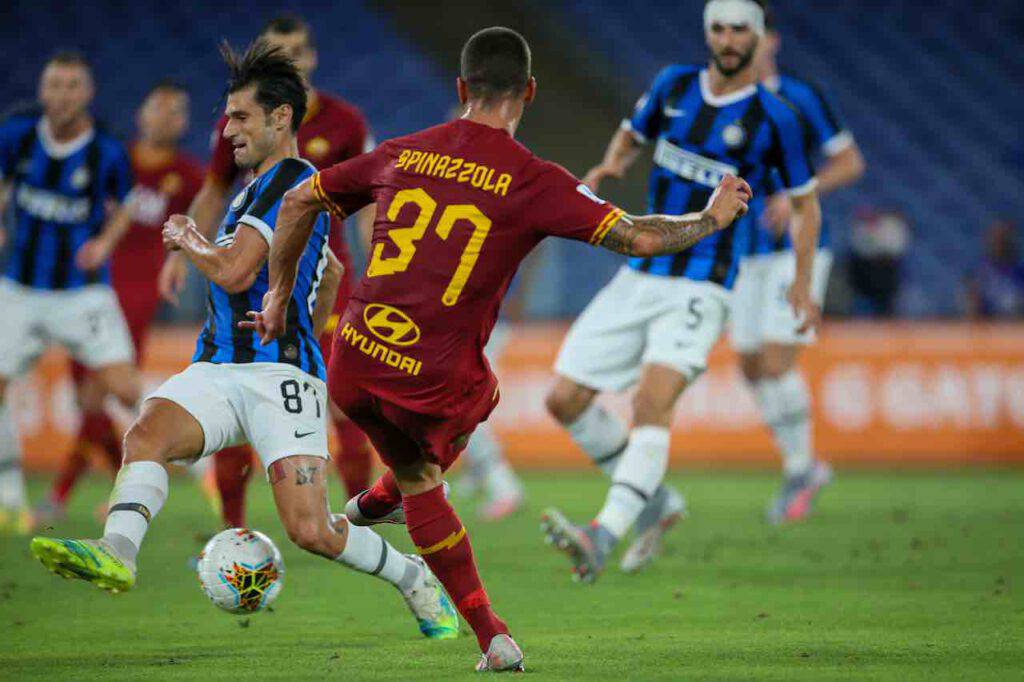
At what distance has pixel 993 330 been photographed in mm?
13688

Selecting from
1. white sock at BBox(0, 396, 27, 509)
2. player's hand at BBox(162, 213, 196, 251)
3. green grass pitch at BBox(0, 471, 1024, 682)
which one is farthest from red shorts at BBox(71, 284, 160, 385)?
player's hand at BBox(162, 213, 196, 251)

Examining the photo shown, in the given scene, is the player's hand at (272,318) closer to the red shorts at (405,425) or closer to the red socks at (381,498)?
the red shorts at (405,425)

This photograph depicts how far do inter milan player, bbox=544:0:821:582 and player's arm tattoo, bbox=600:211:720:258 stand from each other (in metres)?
2.47

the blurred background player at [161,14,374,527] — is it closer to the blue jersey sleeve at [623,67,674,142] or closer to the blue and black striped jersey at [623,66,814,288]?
the blue jersey sleeve at [623,67,674,142]

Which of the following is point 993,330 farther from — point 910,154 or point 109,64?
point 109,64

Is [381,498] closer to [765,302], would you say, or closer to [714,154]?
[714,154]

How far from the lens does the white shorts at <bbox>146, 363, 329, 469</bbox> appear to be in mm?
5152

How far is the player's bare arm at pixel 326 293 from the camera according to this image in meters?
5.51

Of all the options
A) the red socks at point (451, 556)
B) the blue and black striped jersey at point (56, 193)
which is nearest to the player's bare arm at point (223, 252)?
the red socks at point (451, 556)

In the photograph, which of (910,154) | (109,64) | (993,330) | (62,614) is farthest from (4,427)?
(910,154)

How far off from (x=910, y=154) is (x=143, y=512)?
1512 centimetres

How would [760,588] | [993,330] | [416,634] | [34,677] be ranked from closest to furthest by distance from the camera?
1. [34,677]
2. [416,634]
3. [760,588]
4. [993,330]

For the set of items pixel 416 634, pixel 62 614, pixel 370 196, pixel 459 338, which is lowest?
pixel 62 614

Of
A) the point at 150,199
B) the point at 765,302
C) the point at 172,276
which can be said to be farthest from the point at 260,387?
the point at 150,199
